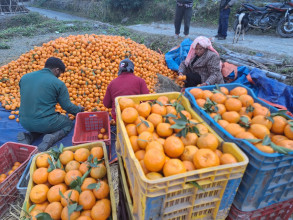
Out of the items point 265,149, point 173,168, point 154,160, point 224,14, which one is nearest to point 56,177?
point 154,160

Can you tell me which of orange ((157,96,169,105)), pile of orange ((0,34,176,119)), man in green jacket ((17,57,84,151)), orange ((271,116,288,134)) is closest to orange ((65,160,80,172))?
orange ((157,96,169,105))

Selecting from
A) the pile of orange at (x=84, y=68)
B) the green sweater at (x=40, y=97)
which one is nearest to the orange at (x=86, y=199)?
the green sweater at (x=40, y=97)

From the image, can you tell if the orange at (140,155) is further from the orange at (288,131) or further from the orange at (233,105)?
the orange at (288,131)

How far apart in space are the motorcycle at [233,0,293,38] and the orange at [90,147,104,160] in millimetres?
10028

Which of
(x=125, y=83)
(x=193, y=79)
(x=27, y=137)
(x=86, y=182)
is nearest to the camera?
(x=86, y=182)

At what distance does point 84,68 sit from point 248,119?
13.4ft

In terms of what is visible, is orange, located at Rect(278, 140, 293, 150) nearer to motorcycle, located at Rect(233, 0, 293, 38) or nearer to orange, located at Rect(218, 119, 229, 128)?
orange, located at Rect(218, 119, 229, 128)

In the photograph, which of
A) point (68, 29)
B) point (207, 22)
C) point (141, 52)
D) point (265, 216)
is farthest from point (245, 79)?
point (68, 29)

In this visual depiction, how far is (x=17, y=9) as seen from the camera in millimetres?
21734

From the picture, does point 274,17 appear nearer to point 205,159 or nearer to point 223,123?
point 223,123

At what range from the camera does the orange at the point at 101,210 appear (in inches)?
66.6

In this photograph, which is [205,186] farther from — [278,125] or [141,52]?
[141,52]

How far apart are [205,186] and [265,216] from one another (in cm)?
85

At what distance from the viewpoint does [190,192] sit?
4.41 feet
